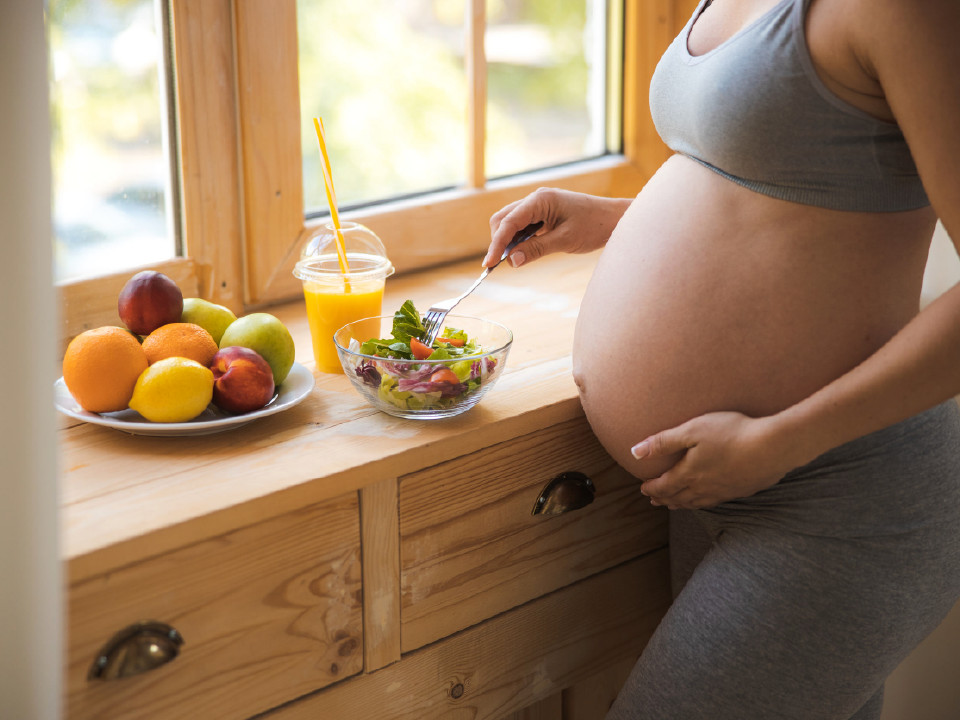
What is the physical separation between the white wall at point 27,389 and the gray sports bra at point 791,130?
1.78ft

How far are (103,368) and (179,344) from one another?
0.26ft

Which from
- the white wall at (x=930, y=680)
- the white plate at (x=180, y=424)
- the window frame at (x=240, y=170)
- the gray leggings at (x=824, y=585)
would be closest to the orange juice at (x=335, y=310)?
the white plate at (x=180, y=424)

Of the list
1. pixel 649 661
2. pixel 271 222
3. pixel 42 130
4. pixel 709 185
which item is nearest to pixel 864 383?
pixel 709 185

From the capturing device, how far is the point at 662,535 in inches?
49.3

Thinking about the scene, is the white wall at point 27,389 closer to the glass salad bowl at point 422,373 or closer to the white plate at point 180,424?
the white plate at point 180,424

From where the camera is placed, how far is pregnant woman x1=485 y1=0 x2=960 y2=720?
813 mm

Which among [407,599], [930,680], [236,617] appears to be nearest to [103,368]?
[236,617]

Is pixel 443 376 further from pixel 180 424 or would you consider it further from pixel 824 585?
pixel 824 585

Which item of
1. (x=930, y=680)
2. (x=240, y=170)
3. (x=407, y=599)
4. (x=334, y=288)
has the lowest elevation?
(x=930, y=680)

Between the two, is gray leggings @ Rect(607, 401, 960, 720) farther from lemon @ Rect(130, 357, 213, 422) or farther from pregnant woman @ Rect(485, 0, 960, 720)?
lemon @ Rect(130, 357, 213, 422)

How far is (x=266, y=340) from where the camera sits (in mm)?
988

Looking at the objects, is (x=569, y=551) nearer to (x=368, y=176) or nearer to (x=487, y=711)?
(x=487, y=711)

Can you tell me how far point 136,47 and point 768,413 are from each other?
2.63 feet

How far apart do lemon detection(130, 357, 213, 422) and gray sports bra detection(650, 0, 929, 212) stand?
51cm
